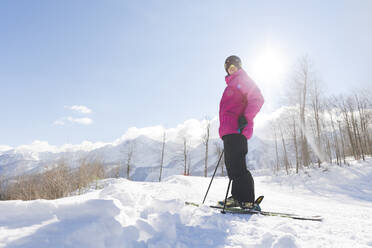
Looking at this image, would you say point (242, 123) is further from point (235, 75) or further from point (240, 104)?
point (235, 75)

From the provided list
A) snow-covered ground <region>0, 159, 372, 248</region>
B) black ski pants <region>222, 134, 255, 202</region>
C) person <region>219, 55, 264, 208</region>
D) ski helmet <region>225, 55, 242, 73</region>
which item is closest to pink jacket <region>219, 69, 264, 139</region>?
person <region>219, 55, 264, 208</region>

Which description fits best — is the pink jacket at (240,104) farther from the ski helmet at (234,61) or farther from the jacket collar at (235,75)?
the ski helmet at (234,61)

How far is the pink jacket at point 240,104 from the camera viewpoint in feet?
9.30

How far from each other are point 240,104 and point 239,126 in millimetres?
357

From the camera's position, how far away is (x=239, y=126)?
276 centimetres

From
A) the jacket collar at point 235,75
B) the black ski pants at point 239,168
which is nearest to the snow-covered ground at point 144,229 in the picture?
the black ski pants at point 239,168

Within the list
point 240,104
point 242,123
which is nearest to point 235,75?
point 240,104

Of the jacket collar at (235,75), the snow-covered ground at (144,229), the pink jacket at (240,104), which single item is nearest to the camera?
the snow-covered ground at (144,229)

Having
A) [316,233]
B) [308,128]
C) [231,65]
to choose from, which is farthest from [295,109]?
[316,233]

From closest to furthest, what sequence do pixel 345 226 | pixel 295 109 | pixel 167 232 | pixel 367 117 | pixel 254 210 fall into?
pixel 167 232, pixel 345 226, pixel 254 210, pixel 295 109, pixel 367 117

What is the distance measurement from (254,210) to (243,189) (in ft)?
0.97

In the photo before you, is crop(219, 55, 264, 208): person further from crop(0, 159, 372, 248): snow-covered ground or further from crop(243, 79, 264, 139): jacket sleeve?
crop(0, 159, 372, 248): snow-covered ground

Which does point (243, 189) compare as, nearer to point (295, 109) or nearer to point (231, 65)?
point (231, 65)

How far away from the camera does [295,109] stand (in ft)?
59.2
